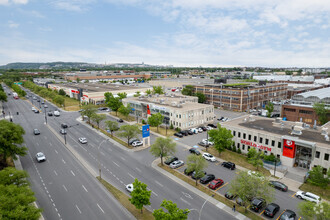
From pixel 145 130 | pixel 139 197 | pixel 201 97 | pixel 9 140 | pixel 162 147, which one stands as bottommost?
pixel 139 197

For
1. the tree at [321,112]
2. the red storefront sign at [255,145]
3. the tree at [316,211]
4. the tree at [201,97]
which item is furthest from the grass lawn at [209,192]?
the tree at [201,97]

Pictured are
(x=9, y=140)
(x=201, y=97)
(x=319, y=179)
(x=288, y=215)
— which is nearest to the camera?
(x=288, y=215)

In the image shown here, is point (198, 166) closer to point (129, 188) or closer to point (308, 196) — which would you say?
point (129, 188)

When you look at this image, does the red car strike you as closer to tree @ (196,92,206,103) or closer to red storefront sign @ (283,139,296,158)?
red storefront sign @ (283,139,296,158)

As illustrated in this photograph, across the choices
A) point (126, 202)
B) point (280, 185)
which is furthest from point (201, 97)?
point (126, 202)

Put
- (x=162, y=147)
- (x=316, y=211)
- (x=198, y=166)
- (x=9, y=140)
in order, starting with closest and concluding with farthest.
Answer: (x=316, y=211)
(x=198, y=166)
(x=9, y=140)
(x=162, y=147)

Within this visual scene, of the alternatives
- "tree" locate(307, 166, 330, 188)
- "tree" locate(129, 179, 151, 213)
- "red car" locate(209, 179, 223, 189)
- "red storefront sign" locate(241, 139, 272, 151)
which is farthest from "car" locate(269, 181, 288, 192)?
"tree" locate(129, 179, 151, 213)

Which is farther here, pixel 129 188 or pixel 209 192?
pixel 209 192

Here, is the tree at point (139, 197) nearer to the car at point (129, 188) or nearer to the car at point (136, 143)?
the car at point (129, 188)
